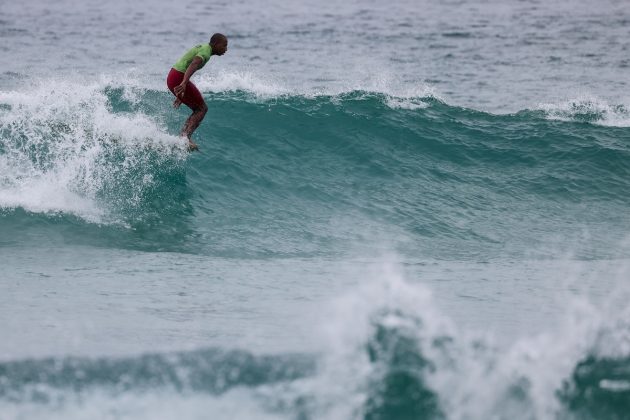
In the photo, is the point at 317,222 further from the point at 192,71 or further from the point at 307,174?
the point at 192,71

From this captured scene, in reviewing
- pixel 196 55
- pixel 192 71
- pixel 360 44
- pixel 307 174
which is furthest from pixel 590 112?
pixel 360 44

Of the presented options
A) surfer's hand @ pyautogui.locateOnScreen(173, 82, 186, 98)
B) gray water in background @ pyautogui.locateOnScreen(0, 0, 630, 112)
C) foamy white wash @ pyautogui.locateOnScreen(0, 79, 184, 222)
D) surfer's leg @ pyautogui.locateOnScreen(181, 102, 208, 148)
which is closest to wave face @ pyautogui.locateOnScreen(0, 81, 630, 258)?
foamy white wash @ pyautogui.locateOnScreen(0, 79, 184, 222)

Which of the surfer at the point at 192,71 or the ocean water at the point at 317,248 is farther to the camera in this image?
the surfer at the point at 192,71

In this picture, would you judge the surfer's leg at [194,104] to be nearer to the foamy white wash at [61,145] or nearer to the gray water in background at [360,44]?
the foamy white wash at [61,145]

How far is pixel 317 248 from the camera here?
10156 mm

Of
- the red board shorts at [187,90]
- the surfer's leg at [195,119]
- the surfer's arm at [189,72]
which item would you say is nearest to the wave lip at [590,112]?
the surfer's leg at [195,119]

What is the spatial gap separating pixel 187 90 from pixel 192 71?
56 centimetres

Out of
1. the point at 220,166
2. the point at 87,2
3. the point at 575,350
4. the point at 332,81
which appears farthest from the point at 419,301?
the point at 87,2

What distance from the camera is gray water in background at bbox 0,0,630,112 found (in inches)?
854

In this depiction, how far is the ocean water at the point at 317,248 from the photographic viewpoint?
5.93m

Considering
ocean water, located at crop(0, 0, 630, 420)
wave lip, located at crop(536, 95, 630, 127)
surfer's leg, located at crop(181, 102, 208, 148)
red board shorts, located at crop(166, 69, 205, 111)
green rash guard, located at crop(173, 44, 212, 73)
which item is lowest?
ocean water, located at crop(0, 0, 630, 420)

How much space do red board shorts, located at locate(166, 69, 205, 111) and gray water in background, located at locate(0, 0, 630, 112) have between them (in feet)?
19.0

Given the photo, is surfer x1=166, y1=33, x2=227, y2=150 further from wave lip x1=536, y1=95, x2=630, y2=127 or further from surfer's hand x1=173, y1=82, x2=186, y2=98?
wave lip x1=536, y1=95, x2=630, y2=127

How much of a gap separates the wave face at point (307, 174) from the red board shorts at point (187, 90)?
88cm
